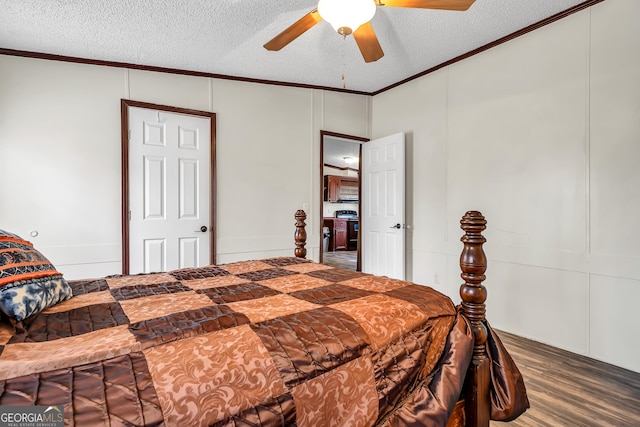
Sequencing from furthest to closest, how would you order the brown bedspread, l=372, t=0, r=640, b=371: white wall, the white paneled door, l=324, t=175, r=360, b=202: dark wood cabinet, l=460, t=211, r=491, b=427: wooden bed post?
l=324, t=175, r=360, b=202: dark wood cabinet
the white paneled door
l=372, t=0, r=640, b=371: white wall
l=460, t=211, r=491, b=427: wooden bed post
the brown bedspread

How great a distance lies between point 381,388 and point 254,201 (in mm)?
2882

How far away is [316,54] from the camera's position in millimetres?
3123

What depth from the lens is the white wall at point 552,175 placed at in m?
2.30

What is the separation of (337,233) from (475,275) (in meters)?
7.29

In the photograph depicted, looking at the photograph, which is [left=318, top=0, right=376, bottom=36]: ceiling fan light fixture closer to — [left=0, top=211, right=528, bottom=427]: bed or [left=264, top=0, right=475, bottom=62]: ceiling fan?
[left=264, top=0, right=475, bottom=62]: ceiling fan

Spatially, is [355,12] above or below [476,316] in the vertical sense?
above

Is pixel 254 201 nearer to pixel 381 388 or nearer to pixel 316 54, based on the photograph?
pixel 316 54

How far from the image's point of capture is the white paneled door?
3156mm

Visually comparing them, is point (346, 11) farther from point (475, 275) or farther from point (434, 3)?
point (475, 275)

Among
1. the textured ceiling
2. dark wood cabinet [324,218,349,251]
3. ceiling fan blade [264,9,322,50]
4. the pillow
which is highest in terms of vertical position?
the textured ceiling

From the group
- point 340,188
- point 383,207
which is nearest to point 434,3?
point 383,207

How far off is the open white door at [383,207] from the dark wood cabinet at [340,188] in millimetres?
4456

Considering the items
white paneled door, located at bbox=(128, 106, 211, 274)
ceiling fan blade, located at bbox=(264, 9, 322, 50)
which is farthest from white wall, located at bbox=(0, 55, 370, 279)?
ceiling fan blade, located at bbox=(264, 9, 322, 50)

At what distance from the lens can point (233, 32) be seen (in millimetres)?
2707
